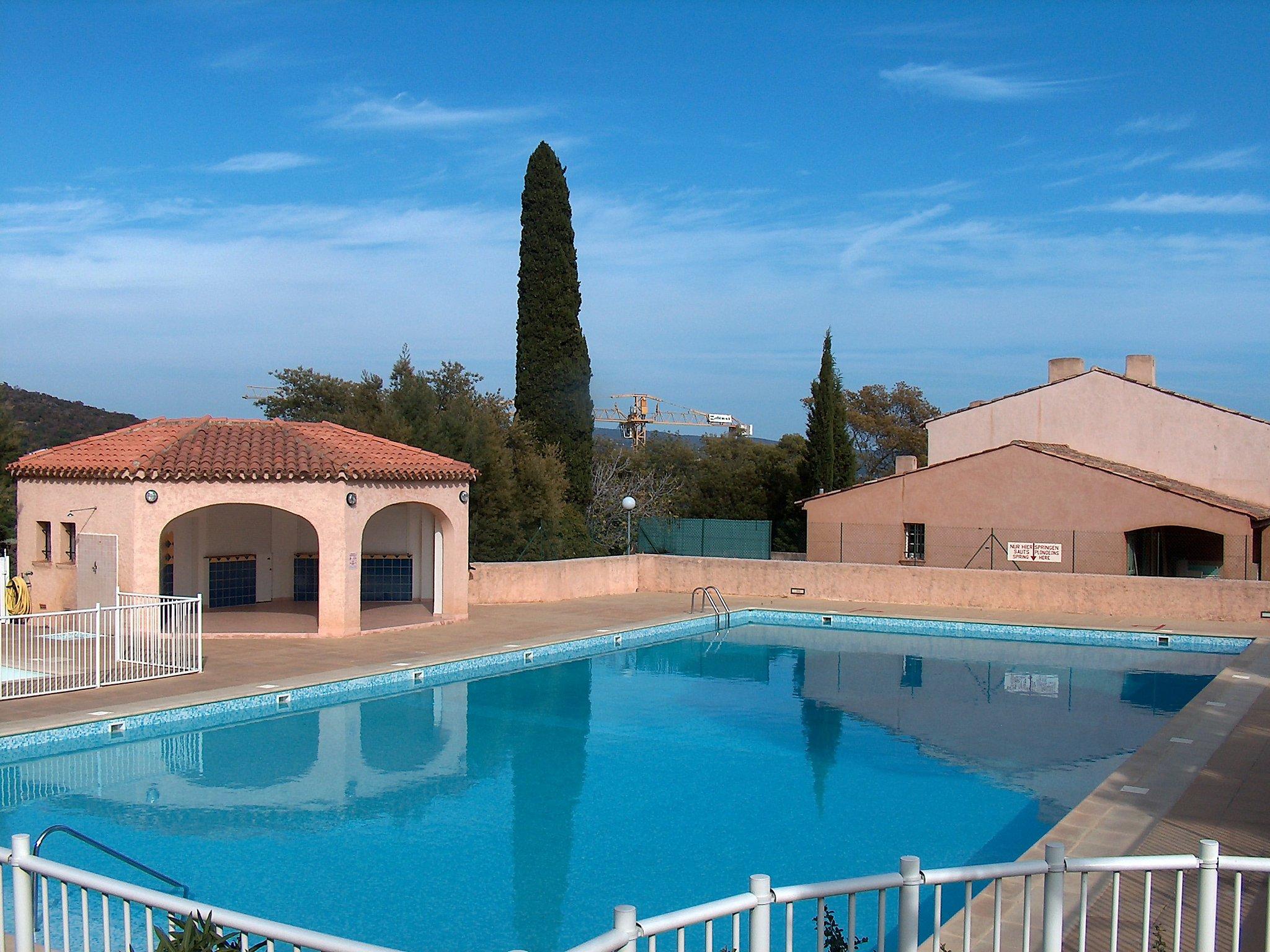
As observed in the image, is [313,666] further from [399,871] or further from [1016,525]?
[1016,525]

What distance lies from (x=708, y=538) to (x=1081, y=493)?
32.0ft

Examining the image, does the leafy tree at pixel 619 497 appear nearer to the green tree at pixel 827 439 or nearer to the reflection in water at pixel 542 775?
the green tree at pixel 827 439

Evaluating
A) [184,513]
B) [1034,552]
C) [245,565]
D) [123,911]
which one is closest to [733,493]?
[1034,552]

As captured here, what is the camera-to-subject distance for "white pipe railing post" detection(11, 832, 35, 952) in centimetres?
502

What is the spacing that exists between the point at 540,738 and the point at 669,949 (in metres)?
6.63

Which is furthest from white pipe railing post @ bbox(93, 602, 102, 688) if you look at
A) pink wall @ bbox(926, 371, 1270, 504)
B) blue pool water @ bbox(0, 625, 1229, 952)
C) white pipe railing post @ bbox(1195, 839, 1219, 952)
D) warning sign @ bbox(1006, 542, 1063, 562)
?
pink wall @ bbox(926, 371, 1270, 504)

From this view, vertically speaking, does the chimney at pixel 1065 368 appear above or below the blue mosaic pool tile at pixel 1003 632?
above

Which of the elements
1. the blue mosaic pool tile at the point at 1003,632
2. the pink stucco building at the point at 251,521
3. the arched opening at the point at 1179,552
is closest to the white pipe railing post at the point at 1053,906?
the pink stucco building at the point at 251,521

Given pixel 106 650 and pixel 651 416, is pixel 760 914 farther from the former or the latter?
pixel 651 416

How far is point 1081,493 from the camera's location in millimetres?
27453

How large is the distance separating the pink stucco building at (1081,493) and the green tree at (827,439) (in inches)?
133

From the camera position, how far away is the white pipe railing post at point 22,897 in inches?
197

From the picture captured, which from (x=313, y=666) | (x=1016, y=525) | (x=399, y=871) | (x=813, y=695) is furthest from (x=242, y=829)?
(x=1016, y=525)

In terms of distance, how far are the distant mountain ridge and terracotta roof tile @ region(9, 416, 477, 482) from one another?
2985cm
